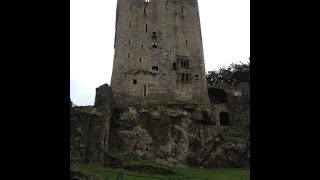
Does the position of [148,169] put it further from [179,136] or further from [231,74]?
[231,74]

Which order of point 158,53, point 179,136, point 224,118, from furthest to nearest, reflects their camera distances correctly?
1. point 224,118
2. point 158,53
3. point 179,136

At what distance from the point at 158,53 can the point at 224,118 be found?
34.8 ft

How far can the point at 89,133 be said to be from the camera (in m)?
35.6

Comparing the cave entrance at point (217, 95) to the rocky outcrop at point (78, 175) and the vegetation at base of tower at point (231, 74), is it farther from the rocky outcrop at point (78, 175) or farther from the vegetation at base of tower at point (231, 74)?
the rocky outcrop at point (78, 175)

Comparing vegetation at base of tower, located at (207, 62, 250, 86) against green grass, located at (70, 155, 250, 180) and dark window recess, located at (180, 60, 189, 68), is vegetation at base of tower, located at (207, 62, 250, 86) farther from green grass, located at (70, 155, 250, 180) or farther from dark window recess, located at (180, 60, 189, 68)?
green grass, located at (70, 155, 250, 180)

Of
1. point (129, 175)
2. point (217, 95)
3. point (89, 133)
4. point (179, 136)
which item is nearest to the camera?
point (129, 175)

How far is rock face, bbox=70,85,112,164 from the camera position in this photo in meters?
34.2

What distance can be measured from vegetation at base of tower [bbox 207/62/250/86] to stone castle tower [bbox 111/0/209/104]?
14922 mm

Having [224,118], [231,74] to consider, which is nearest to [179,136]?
[224,118]

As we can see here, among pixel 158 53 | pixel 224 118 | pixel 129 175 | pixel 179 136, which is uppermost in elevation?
pixel 158 53

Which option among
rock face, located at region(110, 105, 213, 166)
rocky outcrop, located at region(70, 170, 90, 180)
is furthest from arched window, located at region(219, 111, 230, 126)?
rocky outcrop, located at region(70, 170, 90, 180)
